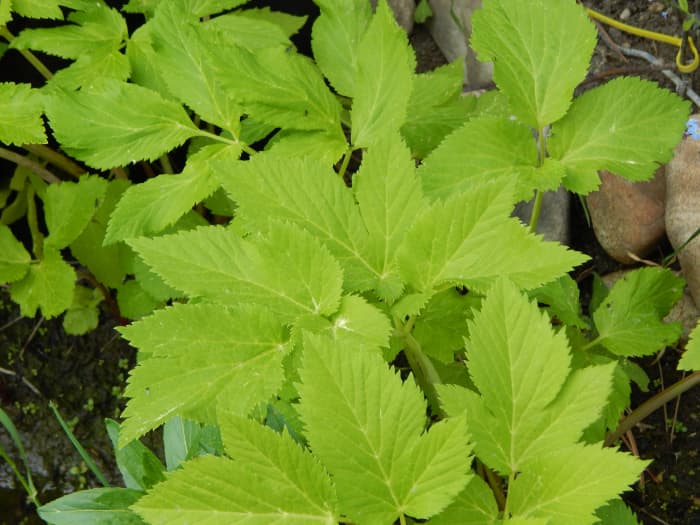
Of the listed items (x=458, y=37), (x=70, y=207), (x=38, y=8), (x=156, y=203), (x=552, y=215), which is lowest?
(x=552, y=215)

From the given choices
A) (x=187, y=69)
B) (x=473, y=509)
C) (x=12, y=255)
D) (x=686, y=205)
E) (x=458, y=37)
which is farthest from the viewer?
(x=458, y=37)

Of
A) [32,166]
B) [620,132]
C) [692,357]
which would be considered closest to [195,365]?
[692,357]

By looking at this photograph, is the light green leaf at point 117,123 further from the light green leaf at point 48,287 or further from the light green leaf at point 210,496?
the light green leaf at point 210,496

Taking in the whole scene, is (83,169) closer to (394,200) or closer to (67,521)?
(67,521)

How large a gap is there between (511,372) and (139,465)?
78cm

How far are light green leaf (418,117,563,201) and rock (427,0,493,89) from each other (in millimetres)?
1231

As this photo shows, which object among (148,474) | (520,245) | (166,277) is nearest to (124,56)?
(166,277)

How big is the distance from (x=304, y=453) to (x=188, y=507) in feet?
0.52

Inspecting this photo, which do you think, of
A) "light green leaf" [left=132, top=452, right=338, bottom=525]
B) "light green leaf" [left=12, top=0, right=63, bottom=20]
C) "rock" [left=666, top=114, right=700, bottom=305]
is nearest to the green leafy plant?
"light green leaf" [left=132, top=452, right=338, bottom=525]

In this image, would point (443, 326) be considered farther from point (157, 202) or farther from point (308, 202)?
point (157, 202)

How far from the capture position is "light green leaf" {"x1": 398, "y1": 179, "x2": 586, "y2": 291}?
1089 millimetres

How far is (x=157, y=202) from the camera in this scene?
4.98 ft

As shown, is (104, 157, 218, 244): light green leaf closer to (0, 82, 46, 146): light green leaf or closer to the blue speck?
(0, 82, 46, 146): light green leaf

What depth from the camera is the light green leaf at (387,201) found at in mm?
1156
